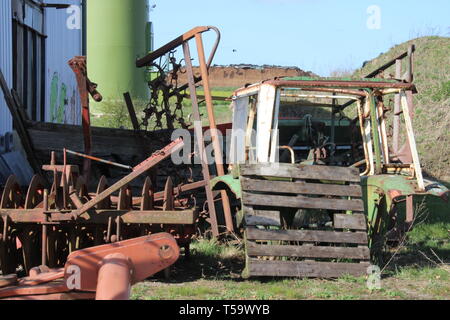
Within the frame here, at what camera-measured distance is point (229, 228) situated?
6.83 meters

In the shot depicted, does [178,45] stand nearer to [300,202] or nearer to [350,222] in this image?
[300,202]

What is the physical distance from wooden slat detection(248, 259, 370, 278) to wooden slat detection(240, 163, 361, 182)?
83cm

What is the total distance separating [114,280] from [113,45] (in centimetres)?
2280

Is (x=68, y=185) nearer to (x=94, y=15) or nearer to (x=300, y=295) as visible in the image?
(x=300, y=295)

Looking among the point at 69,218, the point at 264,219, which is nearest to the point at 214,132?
the point at 264,219

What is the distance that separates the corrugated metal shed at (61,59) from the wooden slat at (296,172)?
23.0ft

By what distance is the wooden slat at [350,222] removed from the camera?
6102mm

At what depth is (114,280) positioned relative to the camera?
3371 millimetres

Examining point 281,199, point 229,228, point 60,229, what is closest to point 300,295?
point 281,199

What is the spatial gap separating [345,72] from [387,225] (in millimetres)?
16577

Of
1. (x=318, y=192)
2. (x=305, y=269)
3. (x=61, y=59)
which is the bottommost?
(x=305, y=269)

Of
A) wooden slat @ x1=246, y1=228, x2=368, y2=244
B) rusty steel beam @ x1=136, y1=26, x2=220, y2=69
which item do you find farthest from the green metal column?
wooden slat @ x1=246, y1=228, x2=368, y2=244

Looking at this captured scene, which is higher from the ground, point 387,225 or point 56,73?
point 56,73

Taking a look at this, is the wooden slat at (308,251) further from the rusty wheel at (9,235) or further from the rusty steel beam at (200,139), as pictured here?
the rusty wheel at (9,235)
